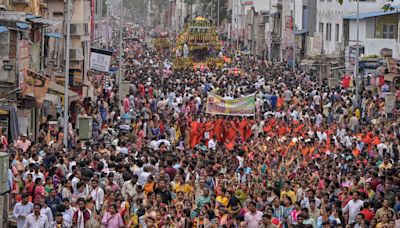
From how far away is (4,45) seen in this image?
30.0 meters

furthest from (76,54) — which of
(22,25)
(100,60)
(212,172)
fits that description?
(212,172)

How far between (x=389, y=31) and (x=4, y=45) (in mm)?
32538

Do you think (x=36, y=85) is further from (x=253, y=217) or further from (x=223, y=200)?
(x=253, y=217)

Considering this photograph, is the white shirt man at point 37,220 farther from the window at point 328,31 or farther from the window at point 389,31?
the window at point 328,31

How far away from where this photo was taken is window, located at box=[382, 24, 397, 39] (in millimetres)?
59875

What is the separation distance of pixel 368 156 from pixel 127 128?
299 inches

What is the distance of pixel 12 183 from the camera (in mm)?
20172

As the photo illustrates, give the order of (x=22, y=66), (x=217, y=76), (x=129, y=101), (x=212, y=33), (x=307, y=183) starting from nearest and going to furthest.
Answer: (x=307, y=183) → (x=22, y=66) → (x=129, y=101) → (x=217, y=76) → (x=212, y=33)

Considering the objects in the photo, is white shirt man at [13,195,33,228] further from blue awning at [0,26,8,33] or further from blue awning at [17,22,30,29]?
blue awning at [17,22,30,29]

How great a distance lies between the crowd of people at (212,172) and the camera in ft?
60.8

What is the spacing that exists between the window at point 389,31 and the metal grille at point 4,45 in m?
32.1

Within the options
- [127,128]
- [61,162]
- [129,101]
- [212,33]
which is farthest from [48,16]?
[212,33]

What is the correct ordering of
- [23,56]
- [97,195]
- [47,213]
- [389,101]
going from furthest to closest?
[389,101] < [23,56] < [97,195] < [47,213]

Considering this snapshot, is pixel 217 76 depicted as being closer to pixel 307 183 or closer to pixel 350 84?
pixel 350 84
